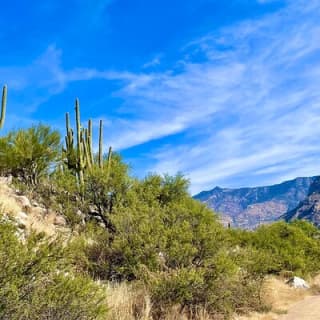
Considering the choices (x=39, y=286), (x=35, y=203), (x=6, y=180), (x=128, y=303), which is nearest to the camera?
(x=39, y=286)

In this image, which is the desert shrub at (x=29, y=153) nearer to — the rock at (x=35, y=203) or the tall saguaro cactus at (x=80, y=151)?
the tall saguaro cactus at (x=80, y=151)

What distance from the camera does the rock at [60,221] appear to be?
18.0 meters

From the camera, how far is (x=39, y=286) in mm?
5965

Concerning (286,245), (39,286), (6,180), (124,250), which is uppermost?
(6,180)

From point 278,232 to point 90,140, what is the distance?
11200mm

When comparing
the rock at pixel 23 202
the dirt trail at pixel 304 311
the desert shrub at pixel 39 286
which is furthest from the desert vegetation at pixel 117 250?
the rock at pixel 23 202

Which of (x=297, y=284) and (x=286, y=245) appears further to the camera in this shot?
(x=286, y=245)

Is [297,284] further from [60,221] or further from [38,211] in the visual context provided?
[38,211]

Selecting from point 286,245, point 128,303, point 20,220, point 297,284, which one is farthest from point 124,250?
point 286,245

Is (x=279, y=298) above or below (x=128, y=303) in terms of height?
below

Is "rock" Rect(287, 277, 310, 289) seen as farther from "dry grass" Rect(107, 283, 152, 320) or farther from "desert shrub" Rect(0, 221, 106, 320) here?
"desert shrub" Rect(0, 221, 106, 320)

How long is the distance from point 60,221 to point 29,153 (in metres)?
5.45

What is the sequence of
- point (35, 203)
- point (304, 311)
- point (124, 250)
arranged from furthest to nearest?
point (35, 203), point (304, 311), point (124, 250)

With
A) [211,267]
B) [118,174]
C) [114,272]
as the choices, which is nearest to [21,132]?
[118,174]
